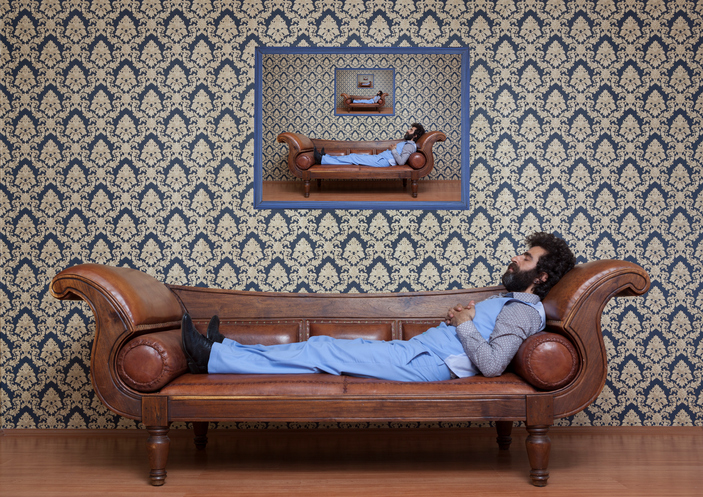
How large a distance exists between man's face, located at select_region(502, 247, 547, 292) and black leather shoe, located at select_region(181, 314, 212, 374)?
1.62 metres

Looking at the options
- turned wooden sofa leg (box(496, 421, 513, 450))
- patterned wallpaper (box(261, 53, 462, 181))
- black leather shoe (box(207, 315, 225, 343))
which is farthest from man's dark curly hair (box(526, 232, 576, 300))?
black leather shoe (box(207, 315, 225, 343))

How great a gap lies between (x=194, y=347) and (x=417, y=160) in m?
1.91

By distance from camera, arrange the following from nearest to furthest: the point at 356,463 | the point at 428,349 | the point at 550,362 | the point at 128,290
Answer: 1. the point at 550,362
2. the point at 128,290
3. the point at 428,349
4. the point at 356,463

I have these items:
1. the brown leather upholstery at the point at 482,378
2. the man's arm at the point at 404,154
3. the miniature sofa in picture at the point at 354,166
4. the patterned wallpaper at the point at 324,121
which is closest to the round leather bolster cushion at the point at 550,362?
the brown leather upholstery at the point at 482,378

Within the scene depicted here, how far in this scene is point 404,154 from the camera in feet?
11.4

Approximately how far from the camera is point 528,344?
2.35 metres

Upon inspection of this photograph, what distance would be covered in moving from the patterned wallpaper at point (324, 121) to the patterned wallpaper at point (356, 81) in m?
0.21

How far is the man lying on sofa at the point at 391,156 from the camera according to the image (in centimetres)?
347

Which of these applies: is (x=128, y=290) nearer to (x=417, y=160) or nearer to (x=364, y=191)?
(x=364, y=191)

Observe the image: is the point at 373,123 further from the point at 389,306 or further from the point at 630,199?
the point at 630,199

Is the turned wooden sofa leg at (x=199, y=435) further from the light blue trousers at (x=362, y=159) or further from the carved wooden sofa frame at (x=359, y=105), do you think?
the carved wooden sofa frame at (x=359, y=105)

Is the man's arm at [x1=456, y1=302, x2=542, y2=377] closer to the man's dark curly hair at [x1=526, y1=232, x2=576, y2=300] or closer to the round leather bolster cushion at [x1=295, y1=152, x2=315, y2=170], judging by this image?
the man's dark curly hair at [x1=526, y1=232, x2=576, y2=300]

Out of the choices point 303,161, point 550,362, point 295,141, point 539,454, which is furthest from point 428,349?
point 295,141

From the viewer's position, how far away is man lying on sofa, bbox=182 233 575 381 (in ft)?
7.93
